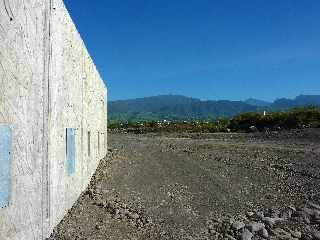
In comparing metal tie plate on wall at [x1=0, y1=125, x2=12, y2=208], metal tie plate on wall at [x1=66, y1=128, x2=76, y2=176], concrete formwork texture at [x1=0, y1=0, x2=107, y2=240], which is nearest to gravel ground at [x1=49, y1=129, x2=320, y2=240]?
metal tie plate on wall at [x1=66, y1=128, x2=76, y2=176]

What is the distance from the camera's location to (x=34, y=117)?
15.7ft

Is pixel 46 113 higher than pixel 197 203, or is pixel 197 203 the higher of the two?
pixel 46 113

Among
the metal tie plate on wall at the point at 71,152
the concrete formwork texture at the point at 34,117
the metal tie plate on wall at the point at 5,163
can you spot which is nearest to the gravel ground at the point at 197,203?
the metal tie plate on wall at the point at 71,152

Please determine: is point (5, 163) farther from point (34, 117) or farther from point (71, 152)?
point (71, 152)

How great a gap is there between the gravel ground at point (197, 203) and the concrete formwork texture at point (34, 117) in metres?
0.85

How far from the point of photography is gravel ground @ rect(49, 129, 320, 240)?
7266 mm

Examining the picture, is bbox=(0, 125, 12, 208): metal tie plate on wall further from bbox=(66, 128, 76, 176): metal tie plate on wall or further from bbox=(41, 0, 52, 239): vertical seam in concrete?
bbox=(66, 128, 76, 176): metal tie plate on wall

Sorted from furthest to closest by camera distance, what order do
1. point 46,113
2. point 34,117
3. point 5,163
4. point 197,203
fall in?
point 197,203
point 46,113
point 34,117
point 5,163

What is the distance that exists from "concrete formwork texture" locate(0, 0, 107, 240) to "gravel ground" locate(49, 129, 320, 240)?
0.85 metres

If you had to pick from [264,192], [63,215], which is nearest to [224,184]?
[264,192]

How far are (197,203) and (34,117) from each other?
500cm

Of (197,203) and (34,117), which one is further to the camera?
(197,203)

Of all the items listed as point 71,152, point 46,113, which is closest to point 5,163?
point 46,113

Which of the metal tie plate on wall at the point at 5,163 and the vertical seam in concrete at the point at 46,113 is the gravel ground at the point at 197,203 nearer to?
the vertical seam in concrete at the point at 46,113
